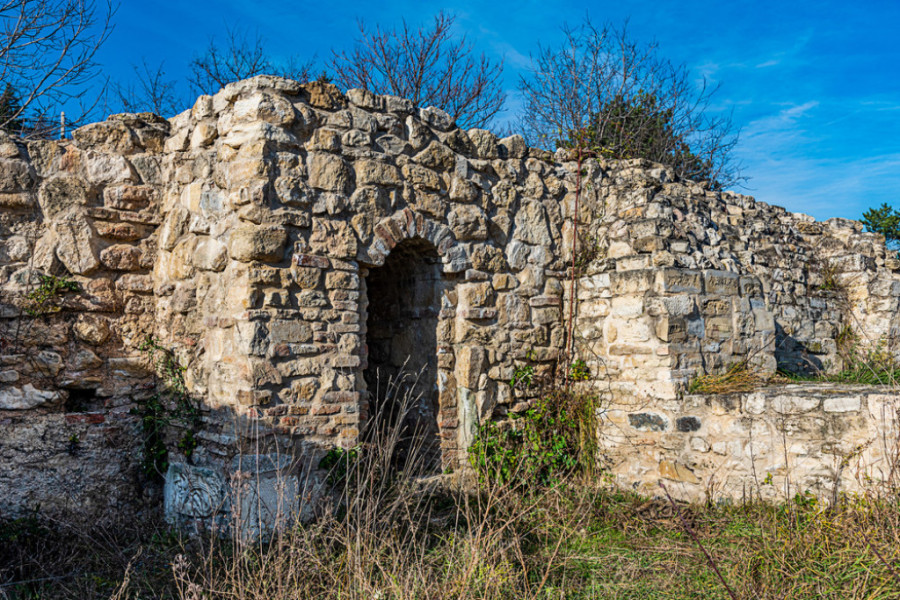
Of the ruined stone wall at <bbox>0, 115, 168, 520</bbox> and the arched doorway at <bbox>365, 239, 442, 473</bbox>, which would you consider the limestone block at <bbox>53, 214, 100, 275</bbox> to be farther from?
the arched doorway at <bbox>365, 239, 442, 473</bbox>

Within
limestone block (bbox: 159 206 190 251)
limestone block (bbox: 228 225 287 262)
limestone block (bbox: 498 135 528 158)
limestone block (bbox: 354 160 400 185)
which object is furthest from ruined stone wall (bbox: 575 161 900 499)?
limestone block (bbox: 159 206 190 251)

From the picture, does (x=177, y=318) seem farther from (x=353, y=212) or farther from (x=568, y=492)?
(x=568, y=492)

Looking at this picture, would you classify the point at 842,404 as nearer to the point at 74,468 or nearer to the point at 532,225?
the point at 532,225

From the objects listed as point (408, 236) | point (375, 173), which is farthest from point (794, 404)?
point (375, 173)

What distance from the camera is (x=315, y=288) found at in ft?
15.5

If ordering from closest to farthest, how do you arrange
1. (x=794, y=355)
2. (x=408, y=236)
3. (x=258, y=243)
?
(x=258, y=243)
(x=408, y=236)
(x=794, y=355)

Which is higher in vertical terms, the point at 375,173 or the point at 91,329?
the point at 375,173

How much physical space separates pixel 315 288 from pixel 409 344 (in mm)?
1278

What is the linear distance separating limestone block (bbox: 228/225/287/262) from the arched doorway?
3.89 ft

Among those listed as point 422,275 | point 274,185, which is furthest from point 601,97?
point 274,185

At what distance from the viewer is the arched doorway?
18.0 ft

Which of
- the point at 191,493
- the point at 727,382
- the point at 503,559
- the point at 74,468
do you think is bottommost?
the point at 503,559

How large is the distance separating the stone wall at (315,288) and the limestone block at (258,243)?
2cm

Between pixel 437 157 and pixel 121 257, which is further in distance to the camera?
pixel 437 157
